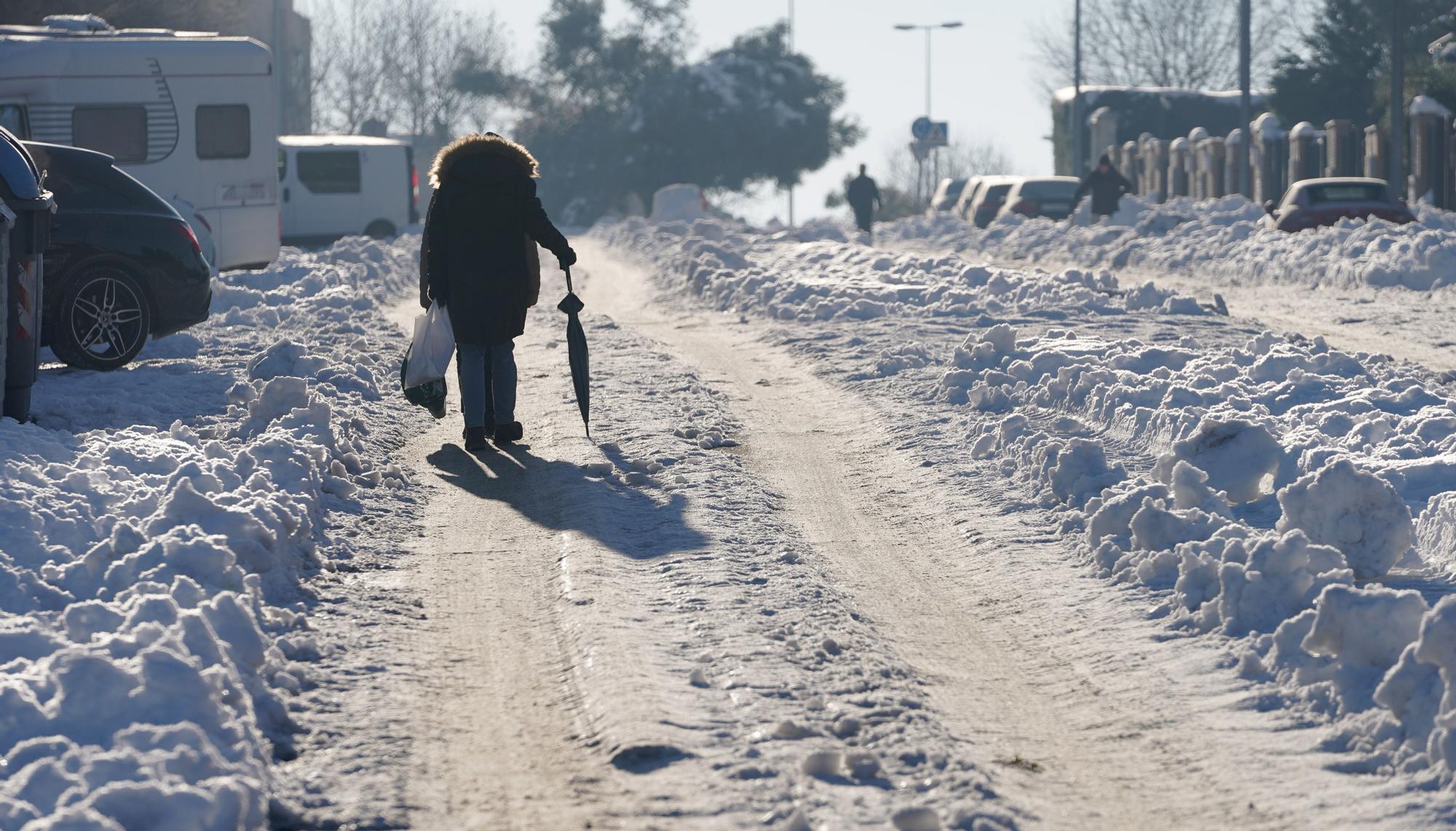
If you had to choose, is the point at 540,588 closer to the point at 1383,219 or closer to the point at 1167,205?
the point at 1383,219

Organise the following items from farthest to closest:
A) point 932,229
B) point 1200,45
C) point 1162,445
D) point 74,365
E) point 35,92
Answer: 1. point 1200,45
2. point 932,229
3. point 35,92
4. point 74,365
5. point 1162,445

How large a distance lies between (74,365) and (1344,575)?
896 centimetres

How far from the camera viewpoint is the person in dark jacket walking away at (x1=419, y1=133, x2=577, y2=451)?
904 centimetres

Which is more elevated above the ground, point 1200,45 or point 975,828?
point 1200,45

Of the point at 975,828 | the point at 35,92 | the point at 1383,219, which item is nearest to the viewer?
the point at 975,828

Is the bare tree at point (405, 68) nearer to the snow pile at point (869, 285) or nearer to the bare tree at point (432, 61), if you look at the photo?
the bare tree at point (432, 61)

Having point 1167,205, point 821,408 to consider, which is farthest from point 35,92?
point 1167,205

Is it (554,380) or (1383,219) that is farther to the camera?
(1383,219)

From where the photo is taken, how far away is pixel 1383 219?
2448 centimetres

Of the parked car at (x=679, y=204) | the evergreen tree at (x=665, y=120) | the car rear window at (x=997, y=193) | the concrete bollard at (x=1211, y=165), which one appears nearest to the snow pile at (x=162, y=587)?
the car rear window at (x=997, y=193)

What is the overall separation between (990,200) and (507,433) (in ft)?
107

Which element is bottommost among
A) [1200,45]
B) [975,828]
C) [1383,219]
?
[975,828]

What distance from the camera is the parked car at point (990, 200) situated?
4028 cm

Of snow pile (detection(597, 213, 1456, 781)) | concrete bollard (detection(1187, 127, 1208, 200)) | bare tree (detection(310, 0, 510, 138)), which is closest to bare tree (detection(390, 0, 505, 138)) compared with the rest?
bare tree (detection(310, 0, 510, 138))
